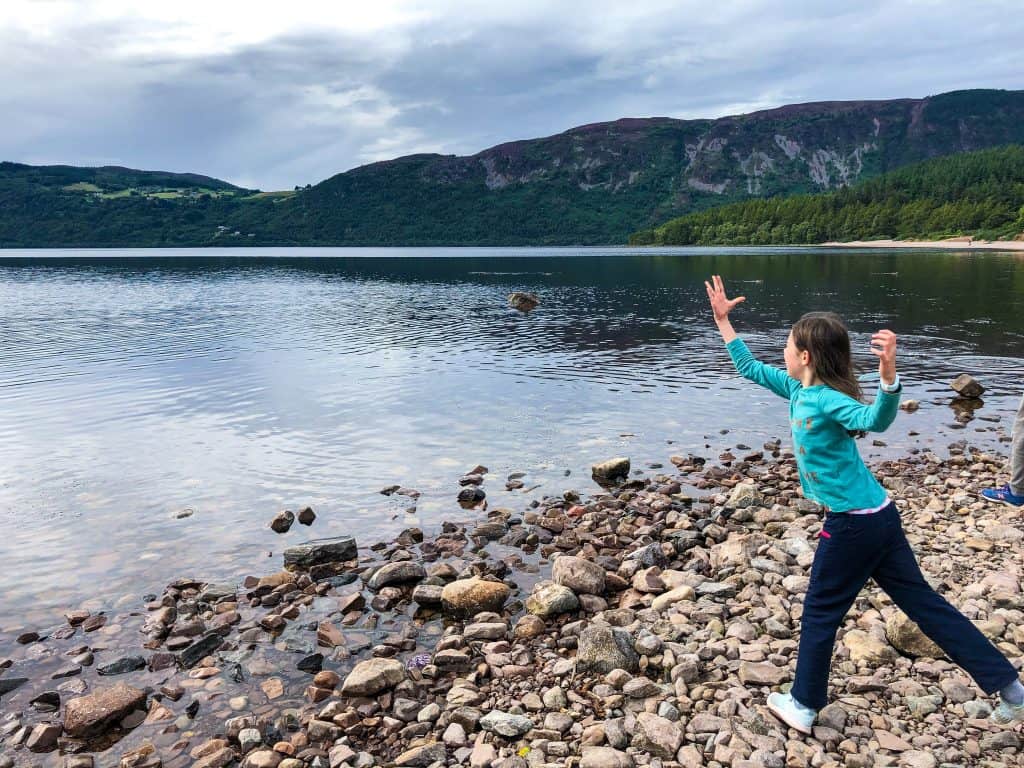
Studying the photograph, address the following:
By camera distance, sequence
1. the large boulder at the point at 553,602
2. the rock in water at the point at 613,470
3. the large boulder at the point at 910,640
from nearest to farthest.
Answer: the large boulder at the point at 910,640, the large boulder at the point at 553,602, the rock in water at the point at 613,470

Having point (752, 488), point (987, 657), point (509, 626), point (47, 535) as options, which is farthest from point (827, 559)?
point (47, 535)

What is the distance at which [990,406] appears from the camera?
80.8 ft

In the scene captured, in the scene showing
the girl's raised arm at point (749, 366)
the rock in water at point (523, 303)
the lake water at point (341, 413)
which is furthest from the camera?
the rock in water at point (523, 303)

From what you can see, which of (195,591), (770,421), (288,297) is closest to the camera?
(195,591)

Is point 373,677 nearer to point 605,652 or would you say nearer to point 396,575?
point 605,652

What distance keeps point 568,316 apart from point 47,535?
47.2m

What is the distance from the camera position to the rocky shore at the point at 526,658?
264 inches

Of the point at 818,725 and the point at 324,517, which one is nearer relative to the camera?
the point at 818,725

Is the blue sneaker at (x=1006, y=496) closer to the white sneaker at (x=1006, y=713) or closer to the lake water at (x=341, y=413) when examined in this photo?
the white sneaker at (x=1006, y=713)

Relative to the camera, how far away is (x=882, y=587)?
6277 millimetres

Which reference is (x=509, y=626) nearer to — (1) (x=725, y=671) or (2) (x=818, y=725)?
(1) (x=725, y=671)

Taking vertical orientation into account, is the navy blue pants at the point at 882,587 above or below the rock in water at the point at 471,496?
above

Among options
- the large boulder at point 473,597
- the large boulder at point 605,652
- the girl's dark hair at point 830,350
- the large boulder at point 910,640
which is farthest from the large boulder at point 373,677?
the girl's dark hair at point 830,350

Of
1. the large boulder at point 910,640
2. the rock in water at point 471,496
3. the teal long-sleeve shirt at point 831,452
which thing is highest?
the teal long-sleeve shirt at point 831,452
